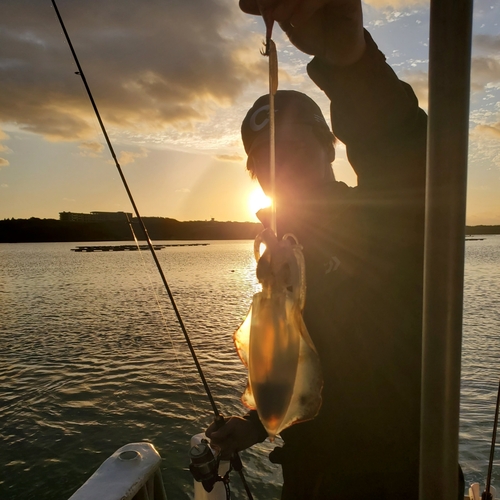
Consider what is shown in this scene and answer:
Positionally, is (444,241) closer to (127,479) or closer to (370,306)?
(370,306)

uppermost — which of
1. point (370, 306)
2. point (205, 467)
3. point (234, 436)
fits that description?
point (370, 306)

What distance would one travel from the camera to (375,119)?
176 cm

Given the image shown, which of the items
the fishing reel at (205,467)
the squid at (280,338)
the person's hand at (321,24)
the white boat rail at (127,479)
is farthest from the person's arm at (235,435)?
the person's hand at (321,24)

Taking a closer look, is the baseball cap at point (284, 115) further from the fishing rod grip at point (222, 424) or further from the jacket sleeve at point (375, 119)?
the fishing rod grip at point (222, 424)

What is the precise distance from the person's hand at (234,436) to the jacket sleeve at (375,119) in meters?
1.46

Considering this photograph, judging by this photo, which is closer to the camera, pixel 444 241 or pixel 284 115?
pixel 444 241

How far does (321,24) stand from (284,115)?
2.94ft

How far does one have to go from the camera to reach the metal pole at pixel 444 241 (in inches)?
33.8

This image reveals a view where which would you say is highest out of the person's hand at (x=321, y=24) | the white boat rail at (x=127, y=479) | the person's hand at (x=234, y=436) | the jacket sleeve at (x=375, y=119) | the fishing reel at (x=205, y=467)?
the person's hand at (x=321, y=24)

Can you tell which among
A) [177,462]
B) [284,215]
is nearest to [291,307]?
[284,215]

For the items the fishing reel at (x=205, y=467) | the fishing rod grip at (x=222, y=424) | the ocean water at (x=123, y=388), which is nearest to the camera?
the fishing rod grip at (x=222, y=424)

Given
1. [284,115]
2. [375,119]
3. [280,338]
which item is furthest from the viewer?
[284,115]

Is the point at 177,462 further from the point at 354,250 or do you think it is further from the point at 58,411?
the point at 354,250

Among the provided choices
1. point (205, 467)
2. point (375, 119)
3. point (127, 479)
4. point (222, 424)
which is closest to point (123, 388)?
point (127, 479)
